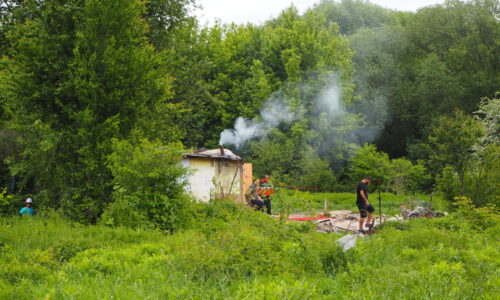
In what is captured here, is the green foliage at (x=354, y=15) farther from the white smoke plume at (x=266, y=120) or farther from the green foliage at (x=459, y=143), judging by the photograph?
the green foliage at (x=459, y=143)

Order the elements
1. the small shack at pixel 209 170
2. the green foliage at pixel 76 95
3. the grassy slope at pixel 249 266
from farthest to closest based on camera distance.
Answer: the small shack at pixel 209 170
the green foliage at pixel 76 95
the grassy slope at pixel 249 266

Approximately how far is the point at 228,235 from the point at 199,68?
19150 millimetres

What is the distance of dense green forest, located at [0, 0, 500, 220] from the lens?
13.9 meters

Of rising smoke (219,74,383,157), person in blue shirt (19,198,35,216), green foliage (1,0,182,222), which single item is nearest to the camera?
person in blue shirt (19,198,35,216)

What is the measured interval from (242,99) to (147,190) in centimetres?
2942

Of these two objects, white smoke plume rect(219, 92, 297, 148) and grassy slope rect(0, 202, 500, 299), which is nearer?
grassy slope rect(0, 202, 500, 299)

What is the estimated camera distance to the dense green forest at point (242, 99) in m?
13.9

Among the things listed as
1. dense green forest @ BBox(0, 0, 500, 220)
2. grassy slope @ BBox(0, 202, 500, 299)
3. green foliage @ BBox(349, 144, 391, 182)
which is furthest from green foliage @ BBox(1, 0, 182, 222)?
green foliage @ BBox(349, 144, 391, 182)

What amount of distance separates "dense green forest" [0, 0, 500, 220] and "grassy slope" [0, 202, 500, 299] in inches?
153

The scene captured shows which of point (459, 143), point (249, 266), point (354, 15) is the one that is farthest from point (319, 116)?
point (249, 266)

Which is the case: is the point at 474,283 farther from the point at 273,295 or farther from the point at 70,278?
the point at 70,278

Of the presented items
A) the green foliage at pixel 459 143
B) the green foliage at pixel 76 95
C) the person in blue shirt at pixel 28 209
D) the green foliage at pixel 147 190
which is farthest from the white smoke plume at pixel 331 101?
the person in blue shirt at pixel 28 209

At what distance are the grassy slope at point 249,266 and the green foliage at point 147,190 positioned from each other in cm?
167

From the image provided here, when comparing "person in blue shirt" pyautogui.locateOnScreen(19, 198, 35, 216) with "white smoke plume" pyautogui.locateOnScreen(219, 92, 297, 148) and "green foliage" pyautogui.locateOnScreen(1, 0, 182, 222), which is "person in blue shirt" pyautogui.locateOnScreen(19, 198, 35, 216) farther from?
"white smoke plume" pyautogui.locateOnScreen(219, 92, 297, 148)
